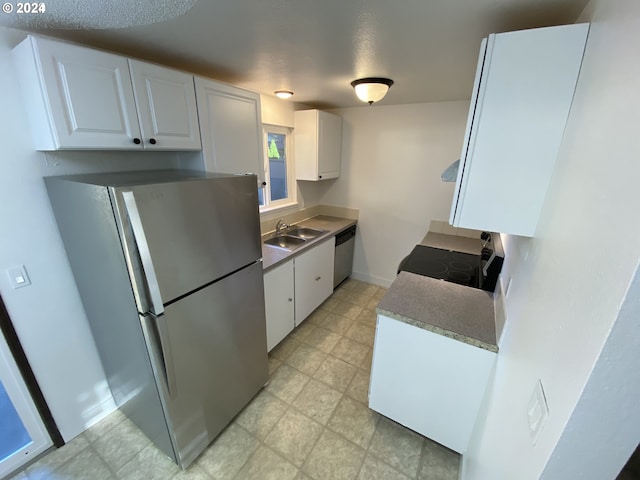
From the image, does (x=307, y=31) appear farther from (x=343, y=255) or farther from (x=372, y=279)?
(x=372, y=279)

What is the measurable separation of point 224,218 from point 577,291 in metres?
1.38

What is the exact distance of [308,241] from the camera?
2586mm

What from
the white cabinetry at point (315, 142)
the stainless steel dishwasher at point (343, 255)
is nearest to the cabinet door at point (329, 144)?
the white cabinetry at point (315, 142)

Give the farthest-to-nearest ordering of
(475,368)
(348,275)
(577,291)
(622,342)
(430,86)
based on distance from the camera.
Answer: (348,275) → (430,86) → (475,368) → (577,291) → (622,342)

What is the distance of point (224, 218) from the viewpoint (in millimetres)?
1396

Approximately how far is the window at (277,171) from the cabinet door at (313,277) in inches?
29.8

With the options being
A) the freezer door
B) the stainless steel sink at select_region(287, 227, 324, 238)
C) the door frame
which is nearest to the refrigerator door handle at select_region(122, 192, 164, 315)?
the freezer door

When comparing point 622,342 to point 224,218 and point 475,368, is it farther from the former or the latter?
point 224,218

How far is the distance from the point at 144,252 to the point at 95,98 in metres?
0.80

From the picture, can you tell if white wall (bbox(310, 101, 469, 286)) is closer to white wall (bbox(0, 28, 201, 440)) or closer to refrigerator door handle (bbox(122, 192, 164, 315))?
white wall (bbox(0, 28, 201, 440))

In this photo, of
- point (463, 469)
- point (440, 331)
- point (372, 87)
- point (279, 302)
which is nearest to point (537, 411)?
point (440, 331)

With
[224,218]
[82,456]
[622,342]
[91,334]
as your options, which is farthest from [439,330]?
[82,456]

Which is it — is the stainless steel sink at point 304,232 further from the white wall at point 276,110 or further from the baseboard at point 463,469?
the baseboard at point 463,469

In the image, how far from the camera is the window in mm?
2830
